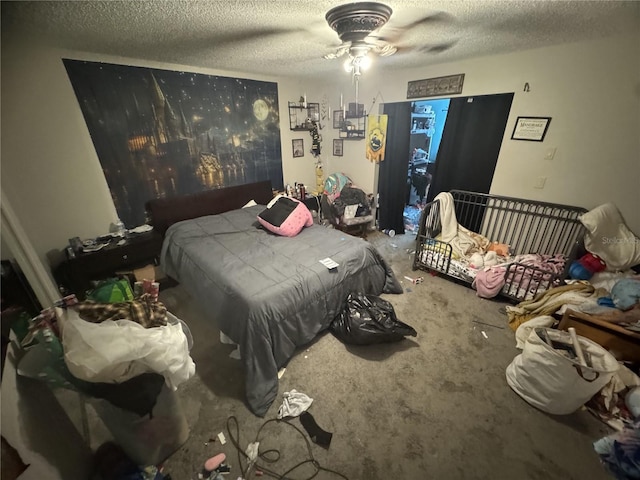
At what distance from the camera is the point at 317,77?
3.76 metres

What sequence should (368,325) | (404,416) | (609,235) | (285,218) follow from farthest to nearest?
(285,218)
(609,235)
(368,325)
(404,416)

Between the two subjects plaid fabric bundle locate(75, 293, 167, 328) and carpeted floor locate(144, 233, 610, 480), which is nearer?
plaid fabric bundle locate(75, 293, 167, 328)

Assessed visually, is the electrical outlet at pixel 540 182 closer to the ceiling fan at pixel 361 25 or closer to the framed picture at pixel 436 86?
the framed picture at pixel 436 86

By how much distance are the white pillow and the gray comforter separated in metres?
1.70

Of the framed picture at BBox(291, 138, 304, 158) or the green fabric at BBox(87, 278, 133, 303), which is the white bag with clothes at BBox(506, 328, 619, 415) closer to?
the green fabric at BBox(87, 278, 133, 303)

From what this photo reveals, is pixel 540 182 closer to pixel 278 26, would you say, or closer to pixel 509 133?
pixel 509 133

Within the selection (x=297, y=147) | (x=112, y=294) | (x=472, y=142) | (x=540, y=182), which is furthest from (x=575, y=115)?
(x=112, y=294)

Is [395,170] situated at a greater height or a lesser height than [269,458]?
greater

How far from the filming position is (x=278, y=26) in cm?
175

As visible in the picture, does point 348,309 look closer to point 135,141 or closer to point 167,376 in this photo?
point 167,376

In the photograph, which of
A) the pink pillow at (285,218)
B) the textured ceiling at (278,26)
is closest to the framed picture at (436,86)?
the textured ceiling at (278,26)

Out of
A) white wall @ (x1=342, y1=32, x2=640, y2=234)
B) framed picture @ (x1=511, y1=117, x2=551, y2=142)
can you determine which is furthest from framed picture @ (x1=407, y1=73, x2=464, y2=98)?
framed picture @ (x1=511, y1=117, x2=551, y2=142)

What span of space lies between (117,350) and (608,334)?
9.24 ft

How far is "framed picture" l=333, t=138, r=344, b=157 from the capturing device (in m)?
4.28
